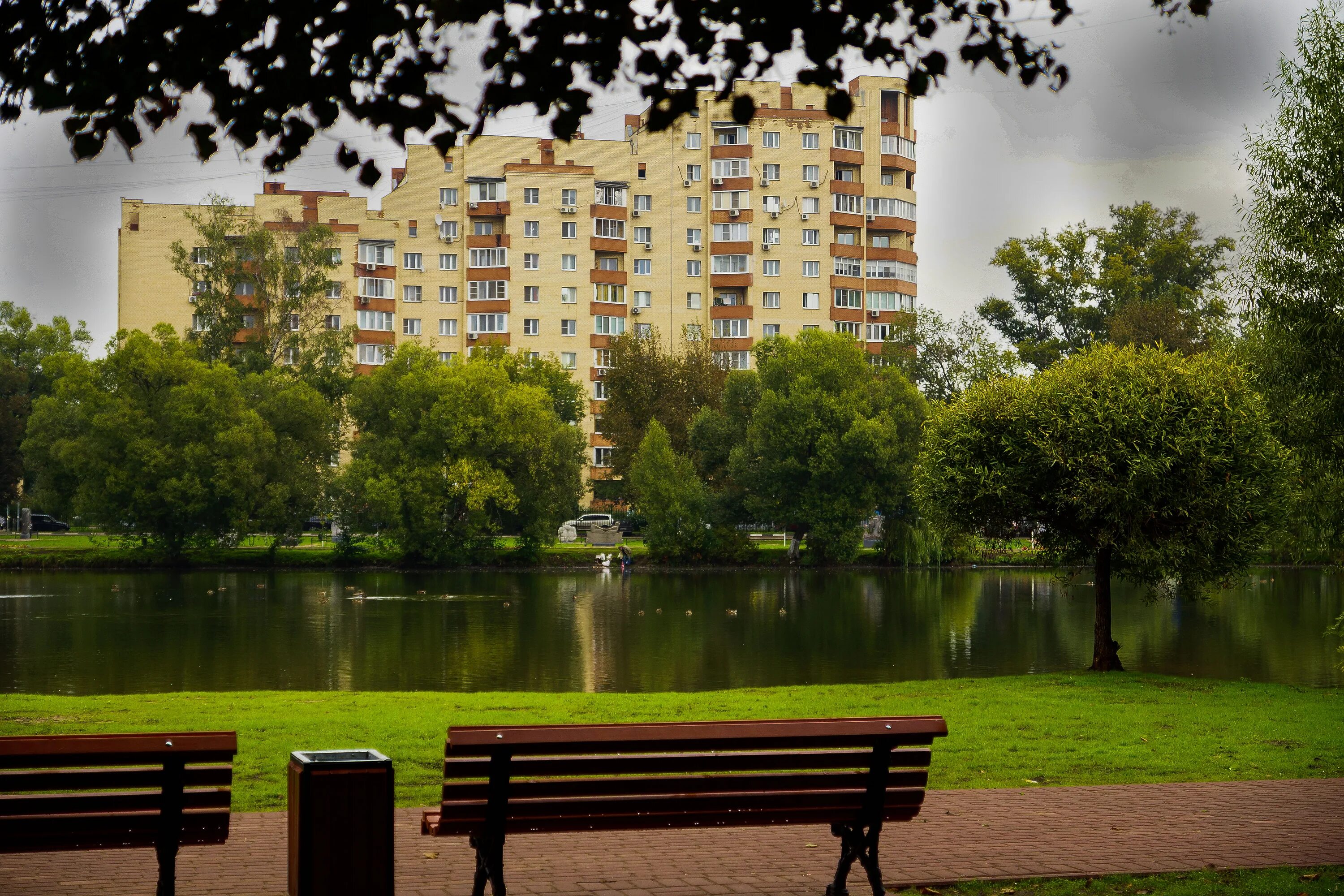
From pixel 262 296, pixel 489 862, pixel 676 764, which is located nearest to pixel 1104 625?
pixel 676 764

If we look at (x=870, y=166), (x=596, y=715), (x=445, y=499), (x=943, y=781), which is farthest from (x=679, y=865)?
(x=870, y=166)

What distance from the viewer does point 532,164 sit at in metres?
113

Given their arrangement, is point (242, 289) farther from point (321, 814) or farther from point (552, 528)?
point (321, 814)

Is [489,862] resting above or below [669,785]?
below

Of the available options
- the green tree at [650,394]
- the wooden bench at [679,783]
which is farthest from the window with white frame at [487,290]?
the wooden bench at [679,783]

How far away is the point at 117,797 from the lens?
286 inches

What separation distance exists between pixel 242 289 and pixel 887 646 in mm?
79392

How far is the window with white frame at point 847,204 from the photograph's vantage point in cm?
11388

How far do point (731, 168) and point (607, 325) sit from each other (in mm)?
16177

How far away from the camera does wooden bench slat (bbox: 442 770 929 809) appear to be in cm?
743

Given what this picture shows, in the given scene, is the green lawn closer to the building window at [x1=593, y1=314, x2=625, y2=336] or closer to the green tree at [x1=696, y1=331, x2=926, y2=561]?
the green tree at [x1=696, y1=331, x2=926, y2=561]

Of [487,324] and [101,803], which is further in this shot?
[487,324]

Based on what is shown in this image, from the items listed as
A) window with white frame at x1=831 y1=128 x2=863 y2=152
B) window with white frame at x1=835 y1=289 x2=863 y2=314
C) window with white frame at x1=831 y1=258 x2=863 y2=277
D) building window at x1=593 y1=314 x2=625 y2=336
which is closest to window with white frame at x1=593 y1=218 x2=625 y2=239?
building window at x1=593 y1=314 x2=625 y2=336

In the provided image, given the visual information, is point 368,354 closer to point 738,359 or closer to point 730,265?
point 738,359
